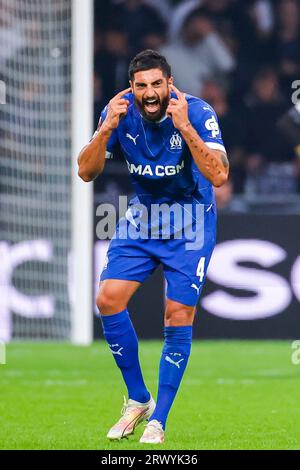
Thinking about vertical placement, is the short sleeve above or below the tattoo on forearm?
above

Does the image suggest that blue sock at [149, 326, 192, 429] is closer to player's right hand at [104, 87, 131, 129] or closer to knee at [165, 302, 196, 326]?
knee at [165, 302, 196, 326]

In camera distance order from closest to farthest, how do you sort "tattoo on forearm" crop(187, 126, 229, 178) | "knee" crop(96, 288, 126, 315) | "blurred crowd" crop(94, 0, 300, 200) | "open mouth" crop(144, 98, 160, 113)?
"tattoo on forearm" crop(187, 126, 229, 178), "open mouth" crop(144, 98, 160, 113), "knee" crop(96, 288, 126, 315), "blurred crowd" crop(94, 0, 300, 200)

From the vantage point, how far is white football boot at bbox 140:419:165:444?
586 cm

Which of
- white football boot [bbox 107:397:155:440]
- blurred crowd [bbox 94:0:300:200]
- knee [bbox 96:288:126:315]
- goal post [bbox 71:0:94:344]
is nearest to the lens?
white football boot [bbox 107:397:155:440]

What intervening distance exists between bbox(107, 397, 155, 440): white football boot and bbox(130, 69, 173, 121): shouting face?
147 centimetres

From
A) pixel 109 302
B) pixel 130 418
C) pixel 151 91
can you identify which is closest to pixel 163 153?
pixel 151 91

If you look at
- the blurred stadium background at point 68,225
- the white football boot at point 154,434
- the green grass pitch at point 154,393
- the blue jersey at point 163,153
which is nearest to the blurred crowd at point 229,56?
the blurred stadium background at point 68,225

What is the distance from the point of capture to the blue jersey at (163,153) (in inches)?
240

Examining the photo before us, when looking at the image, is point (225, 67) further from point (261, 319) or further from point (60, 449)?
point (60, 449)

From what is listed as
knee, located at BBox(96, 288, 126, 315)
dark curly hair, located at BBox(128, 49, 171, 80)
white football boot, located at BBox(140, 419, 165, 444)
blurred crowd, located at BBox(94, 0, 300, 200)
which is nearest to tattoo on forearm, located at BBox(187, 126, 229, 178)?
dark curly hair, located at BBox(128, 49, 171, 80)

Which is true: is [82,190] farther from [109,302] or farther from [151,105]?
[151,105]

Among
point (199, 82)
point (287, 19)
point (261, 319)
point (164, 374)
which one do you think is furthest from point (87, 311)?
point (164, 374)

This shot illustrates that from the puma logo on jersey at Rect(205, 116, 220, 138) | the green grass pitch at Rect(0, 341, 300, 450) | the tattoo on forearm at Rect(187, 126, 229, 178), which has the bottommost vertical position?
the green grass pitch at Rect(0, 341, 300, 450)
